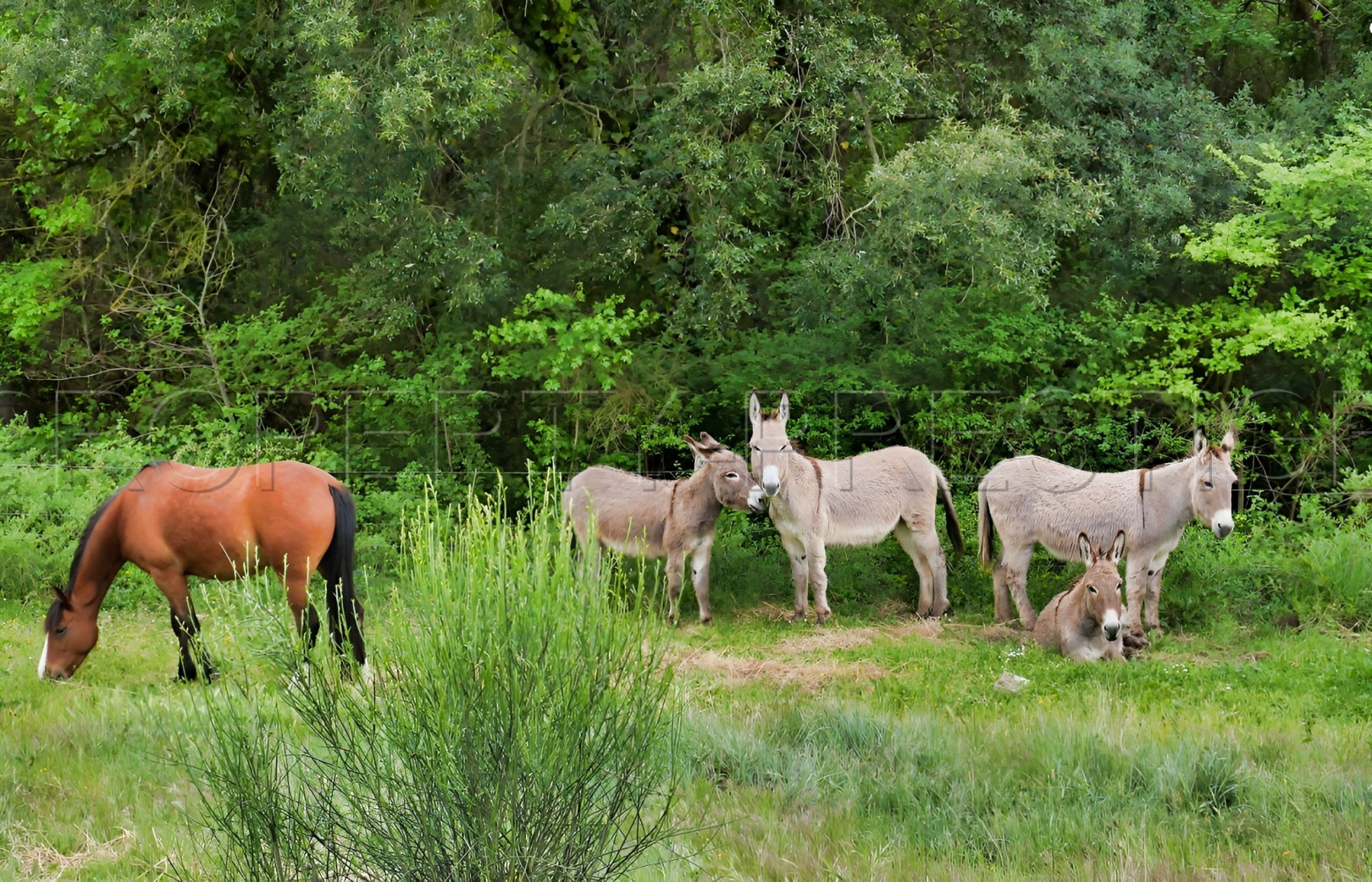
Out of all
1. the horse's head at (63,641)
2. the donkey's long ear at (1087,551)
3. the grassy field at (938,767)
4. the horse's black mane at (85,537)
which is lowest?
the grassy field at (938,767)

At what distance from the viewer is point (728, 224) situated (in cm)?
1229

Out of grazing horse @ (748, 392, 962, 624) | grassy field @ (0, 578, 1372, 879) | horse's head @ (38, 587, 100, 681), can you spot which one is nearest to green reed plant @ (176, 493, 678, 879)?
grassy field @ (0, 578, 1372, 879)

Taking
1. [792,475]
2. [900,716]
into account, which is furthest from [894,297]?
[900,716]

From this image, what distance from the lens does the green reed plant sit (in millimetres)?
4141

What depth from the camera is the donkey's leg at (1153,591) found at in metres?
10.3

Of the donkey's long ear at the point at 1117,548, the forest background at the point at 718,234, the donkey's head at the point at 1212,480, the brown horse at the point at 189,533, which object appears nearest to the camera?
the brown horse at the point at 189,533

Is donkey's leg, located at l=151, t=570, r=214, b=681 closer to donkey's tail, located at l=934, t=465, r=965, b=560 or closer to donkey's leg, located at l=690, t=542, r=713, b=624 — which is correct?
donkey's leg, located at l=690, t=542, r=713, b=624

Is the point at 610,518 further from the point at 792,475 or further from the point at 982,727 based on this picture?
the point at 982,727

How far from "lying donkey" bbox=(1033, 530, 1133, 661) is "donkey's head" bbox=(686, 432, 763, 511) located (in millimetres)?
2862

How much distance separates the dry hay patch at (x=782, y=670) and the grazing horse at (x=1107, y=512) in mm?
2226

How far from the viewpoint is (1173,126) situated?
13.5 metres

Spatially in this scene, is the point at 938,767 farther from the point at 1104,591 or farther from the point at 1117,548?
the point at 1117,548

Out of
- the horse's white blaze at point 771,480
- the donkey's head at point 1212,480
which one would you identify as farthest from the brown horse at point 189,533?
the donkey's head at point 1212,480

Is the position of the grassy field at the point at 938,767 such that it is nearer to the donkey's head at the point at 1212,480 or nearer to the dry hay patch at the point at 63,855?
the dry hay patch at the point at 63,855
